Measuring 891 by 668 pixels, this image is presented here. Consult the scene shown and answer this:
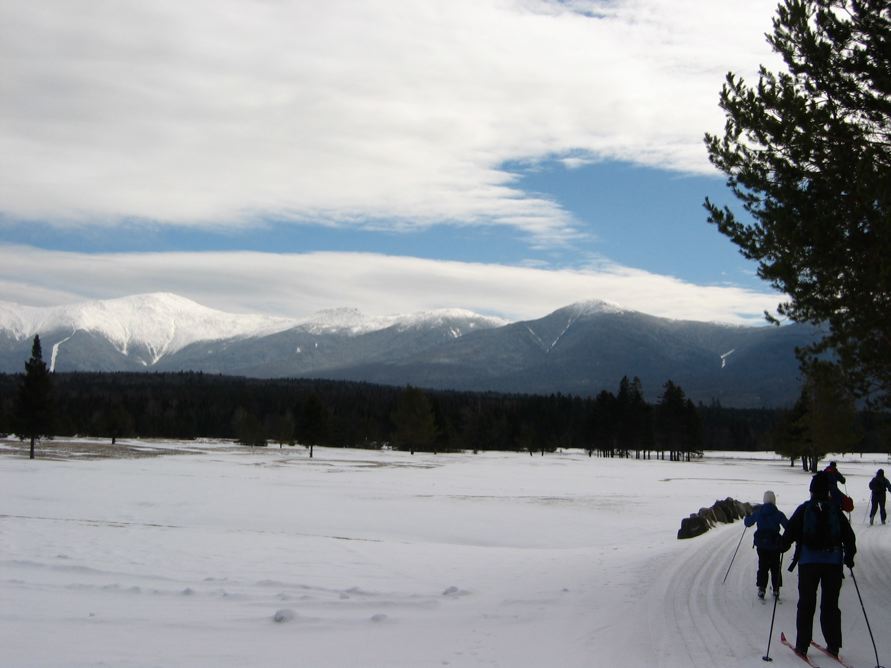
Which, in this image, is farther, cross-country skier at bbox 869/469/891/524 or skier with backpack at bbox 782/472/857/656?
cross-country skier at bbox 869/469/891/524

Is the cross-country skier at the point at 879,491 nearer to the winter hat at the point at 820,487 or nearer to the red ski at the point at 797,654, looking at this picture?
the red ski at the point at 797,654

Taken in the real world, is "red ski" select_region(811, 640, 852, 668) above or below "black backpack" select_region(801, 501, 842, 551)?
below

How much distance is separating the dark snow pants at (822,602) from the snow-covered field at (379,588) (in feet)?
1.08

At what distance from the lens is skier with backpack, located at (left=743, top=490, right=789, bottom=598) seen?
12.8 meters

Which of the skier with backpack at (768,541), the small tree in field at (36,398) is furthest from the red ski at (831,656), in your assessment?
the small tree in field at (36,398)

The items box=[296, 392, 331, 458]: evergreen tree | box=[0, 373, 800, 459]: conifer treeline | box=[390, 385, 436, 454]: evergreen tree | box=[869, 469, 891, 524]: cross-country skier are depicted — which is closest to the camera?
box=[869, 469, 891, 524]: cross-country skier

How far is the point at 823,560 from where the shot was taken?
958cm

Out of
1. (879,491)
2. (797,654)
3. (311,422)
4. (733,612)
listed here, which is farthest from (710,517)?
(311,422)

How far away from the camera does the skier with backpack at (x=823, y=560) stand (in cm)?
947

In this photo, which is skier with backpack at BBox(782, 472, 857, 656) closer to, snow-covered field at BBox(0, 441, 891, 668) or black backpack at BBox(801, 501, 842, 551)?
black backpack at BBox(801, 501, 842, 551)

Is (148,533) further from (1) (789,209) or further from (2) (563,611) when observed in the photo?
(1) (789,209)

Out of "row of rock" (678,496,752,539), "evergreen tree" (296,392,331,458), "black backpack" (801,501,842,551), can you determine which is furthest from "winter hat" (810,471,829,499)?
"evergreen tree" (296,392,331,458)

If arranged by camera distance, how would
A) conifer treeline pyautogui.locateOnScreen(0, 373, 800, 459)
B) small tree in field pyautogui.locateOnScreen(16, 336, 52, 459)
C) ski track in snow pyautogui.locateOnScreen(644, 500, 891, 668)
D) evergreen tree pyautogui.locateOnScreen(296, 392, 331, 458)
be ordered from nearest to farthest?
ski track in snow pyautogui.locateOnScreen(644, 500, 891, 668), small tree in field pyautogui.locateOnScreen(16, 336, 52, 459), evergreen tree pyautogui.locateOnScreen(296, 392, 331, 458), conifer treeline pyautogui.locateOnScreen(0, 373, 800, 459)

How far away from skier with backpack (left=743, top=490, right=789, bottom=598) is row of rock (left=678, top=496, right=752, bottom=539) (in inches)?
326
